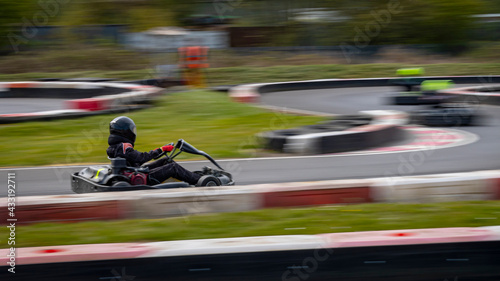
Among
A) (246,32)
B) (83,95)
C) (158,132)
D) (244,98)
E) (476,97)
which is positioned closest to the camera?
(158,132)

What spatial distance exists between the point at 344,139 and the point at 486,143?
205cm

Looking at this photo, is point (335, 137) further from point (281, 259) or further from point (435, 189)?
point (281, 259)

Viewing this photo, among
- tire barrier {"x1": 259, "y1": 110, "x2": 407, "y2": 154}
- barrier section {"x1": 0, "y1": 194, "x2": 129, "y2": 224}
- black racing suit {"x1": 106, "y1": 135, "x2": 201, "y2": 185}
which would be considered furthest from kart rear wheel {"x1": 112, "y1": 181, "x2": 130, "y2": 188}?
tire barrier {"x1": 259, "y1": 110, "x2": 407, "y2": 154}

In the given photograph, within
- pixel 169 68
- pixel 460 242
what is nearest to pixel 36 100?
pixel 169 68

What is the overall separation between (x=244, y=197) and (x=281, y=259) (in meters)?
1.41

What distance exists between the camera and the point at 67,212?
4.24 m

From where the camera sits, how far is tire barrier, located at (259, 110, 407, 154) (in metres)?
8.00

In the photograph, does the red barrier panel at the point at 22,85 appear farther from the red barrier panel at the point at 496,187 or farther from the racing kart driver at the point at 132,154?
the red barrier panel at the point at 496,187

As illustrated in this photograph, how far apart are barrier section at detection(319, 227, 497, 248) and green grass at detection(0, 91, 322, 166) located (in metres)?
4.73

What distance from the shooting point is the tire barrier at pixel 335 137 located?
7996mm

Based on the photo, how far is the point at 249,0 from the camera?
29062 mm

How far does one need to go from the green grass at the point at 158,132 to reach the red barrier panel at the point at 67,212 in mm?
3512

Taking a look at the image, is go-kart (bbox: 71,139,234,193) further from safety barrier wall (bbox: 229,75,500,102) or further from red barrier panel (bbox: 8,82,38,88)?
red barrier panel (bbox: 8,82,38,88)

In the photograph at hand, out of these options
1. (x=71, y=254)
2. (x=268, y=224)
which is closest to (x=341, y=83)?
(x=268, y=224)
